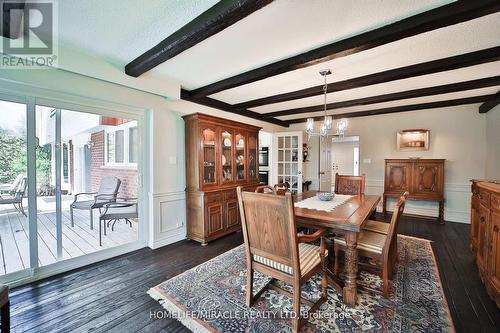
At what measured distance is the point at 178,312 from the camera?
1.76 m

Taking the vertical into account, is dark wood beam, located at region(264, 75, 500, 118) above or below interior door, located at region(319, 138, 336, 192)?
above

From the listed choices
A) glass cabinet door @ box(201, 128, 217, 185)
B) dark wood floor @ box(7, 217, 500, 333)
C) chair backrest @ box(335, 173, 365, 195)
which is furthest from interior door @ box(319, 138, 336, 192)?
glass cabinet door @ box(201, 128, 217, 185)

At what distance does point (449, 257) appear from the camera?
9.04 feet

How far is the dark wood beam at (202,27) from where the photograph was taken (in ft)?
4.66

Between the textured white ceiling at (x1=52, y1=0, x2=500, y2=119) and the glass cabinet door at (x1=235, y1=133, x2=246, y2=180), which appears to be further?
the glass cabinet door at (x1=235, y1=133, x2=246, y2=180)

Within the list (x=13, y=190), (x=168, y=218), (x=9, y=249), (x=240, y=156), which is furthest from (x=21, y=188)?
(x=240, y=156)

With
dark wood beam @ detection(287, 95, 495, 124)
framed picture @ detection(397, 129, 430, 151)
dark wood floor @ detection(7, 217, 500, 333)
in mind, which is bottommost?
dark wood floor @ detection(7, 217, 500, 333)

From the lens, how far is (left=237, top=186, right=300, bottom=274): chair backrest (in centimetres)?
147

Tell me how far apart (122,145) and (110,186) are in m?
0.62

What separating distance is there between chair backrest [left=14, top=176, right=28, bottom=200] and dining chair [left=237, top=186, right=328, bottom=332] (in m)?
2.33

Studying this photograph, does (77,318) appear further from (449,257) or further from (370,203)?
(449,257)

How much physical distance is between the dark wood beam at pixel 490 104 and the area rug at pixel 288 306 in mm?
3083

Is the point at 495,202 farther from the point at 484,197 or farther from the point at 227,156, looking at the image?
the point at 227,156

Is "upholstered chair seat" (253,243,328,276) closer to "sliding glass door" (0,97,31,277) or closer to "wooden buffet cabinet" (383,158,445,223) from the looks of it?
"sliding glass door" (0,97,31,277)
